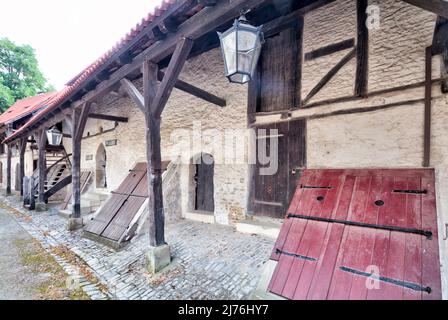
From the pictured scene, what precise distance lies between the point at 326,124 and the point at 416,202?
1.77 metres

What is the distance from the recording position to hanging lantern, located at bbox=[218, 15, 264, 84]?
2.65 m

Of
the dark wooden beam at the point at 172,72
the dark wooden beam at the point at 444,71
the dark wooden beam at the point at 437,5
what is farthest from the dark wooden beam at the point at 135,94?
the dark wooden beam at the point at 444,71

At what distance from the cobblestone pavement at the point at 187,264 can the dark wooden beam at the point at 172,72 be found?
247cm

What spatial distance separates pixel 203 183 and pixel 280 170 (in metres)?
2.30

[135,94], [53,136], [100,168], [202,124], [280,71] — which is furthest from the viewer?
[100,168]

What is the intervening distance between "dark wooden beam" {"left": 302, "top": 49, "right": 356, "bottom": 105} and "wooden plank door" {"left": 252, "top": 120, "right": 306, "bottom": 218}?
0.47 meters

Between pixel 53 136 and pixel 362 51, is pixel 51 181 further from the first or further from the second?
pixel 362 51

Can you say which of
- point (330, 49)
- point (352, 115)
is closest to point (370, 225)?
point (352, 115)

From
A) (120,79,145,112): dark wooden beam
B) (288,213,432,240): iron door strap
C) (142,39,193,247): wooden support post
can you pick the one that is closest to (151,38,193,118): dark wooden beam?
(142,39,193,247): wooden support post

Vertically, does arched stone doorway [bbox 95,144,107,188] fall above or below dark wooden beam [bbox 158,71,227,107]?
below

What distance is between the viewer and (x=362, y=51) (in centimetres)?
366

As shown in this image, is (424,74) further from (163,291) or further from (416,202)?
(163,291)

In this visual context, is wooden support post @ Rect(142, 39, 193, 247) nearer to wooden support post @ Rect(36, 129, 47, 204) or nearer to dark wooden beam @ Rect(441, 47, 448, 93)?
dark wooden beam @ Rect(441, 47, 448, 93)

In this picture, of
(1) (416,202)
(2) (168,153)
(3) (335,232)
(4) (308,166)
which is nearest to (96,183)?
(2) (168,153)
